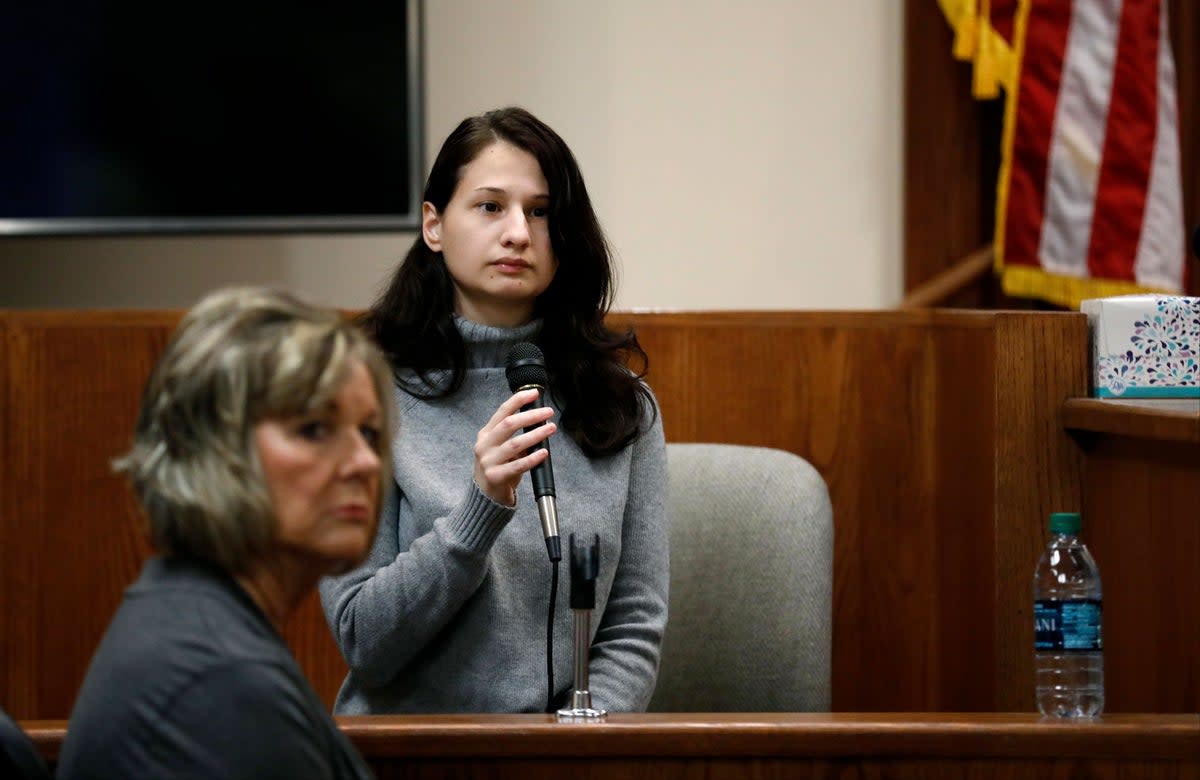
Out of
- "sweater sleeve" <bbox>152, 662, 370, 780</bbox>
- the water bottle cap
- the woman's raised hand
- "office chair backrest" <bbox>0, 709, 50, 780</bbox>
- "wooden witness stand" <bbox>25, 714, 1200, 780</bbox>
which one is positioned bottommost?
"wooden witness stand" <bbox>25, 714, 1200, 780</bbox>

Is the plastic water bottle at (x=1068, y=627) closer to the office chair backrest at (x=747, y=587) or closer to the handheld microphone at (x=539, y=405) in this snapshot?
the office chair backrest at (x=747, y=587)

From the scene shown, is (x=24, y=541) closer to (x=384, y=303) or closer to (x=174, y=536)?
(x=384, y=303)

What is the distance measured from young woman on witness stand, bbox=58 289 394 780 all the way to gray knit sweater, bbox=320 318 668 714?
61 cm

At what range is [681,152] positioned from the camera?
387 centimetres

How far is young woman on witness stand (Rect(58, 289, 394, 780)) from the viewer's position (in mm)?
1103

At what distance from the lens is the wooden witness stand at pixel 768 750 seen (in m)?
1.54

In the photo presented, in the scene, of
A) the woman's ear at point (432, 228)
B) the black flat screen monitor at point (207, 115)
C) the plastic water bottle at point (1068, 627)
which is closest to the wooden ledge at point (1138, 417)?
the plastic water bottle at point (1068, 627)

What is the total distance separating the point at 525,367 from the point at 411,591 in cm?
30

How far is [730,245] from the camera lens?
3881mm

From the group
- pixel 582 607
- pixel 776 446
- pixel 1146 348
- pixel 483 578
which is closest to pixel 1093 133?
pixel 776 446

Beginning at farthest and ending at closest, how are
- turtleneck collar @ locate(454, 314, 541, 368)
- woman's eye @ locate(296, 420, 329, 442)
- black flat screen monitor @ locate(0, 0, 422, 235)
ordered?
1. black flat screen monitor @ locate(0, 0, 422, 235)
2. turtleneck collar @ locate(454, 314, 541, 368)
3. woman's eye @ locate(296, 420, 329, 442)

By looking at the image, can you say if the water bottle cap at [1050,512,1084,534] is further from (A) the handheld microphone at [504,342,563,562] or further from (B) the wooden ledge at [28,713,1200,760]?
(A) the handheld microphone at [504,342,563,562]

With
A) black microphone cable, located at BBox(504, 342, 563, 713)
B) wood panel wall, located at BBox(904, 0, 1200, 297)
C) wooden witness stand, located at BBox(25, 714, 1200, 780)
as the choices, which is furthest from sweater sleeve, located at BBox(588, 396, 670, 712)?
wood panel wall, located at BBox(904, 0, 1200, 297)

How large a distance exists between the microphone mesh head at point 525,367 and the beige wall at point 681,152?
1.87 m
